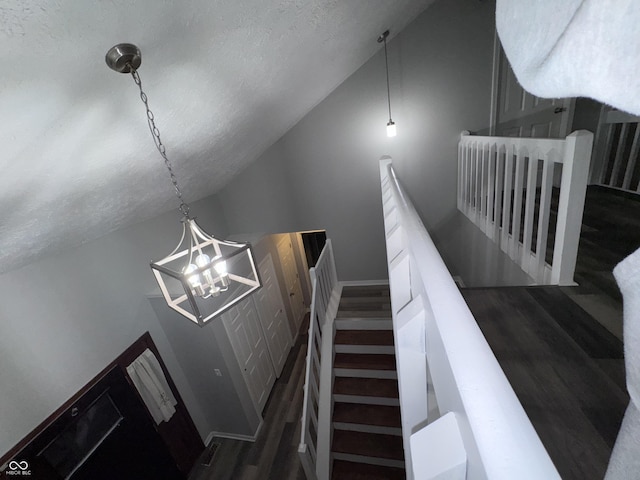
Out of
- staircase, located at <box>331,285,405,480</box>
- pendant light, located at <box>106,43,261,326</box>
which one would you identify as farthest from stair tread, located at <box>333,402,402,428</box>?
pendant light, located at <box>106,43,261,326</box>

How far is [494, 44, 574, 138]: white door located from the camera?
3.19 meters

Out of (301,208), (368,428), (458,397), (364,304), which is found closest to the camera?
(458,397)

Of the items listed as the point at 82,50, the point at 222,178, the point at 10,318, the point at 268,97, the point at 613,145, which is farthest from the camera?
the point at 222,178

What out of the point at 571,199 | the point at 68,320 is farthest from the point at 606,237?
the point at 68,320

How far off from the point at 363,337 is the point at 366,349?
156mm

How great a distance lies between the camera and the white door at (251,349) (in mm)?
3338

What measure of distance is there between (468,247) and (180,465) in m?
4.24

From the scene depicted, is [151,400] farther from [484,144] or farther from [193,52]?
[484,144]

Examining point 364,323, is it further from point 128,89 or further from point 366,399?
point 128,89

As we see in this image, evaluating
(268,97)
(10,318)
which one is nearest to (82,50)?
(268,97)

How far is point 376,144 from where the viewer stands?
377cm

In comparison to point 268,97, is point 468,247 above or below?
below

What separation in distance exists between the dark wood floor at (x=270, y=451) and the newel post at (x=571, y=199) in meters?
3.38

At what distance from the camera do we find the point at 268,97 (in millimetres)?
2270
